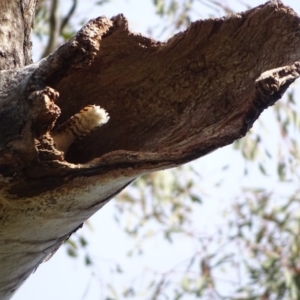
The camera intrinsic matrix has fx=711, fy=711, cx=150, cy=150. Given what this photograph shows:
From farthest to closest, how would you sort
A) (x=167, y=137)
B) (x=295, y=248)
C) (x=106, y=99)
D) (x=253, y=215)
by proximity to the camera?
(x=253, y=215) → (x=295, y=248) → (x=106, y=99) → (x=167, y=137)

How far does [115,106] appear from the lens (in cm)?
113

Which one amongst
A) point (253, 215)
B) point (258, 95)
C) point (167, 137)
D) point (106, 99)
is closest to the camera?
point (258, 95)

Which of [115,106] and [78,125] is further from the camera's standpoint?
[115,106]

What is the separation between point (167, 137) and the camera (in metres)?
1.03

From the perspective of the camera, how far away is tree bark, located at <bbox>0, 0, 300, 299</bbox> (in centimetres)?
90

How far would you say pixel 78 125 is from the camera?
101 centimetres

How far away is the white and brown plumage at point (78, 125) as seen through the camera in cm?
99

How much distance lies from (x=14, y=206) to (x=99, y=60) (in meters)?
0.27

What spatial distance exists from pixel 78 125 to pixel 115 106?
0.43 ft

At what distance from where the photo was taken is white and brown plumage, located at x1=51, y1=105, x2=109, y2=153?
994mm

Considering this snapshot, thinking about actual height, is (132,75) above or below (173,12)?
below

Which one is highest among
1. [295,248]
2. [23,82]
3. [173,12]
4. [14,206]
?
[173,12]

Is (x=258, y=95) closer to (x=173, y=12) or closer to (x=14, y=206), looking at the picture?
(x=14, y=206)

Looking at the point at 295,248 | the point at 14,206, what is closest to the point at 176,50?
the point at 14,206
